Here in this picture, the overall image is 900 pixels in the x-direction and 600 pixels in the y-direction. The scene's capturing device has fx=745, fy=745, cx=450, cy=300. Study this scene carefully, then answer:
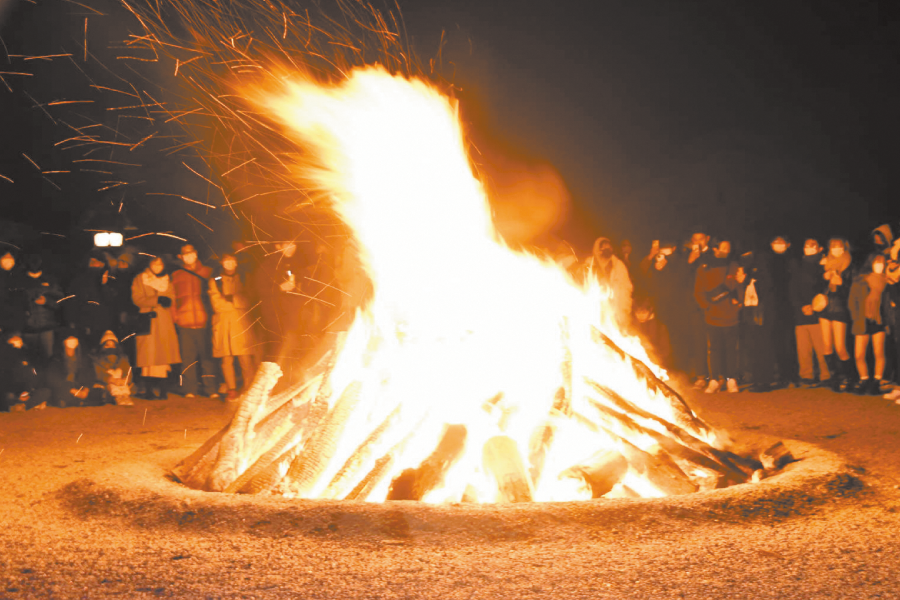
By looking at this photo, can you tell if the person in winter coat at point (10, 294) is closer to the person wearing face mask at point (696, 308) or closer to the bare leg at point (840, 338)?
the person wearing face mask at point (696, 308)

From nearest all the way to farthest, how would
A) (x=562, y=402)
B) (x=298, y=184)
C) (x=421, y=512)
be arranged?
1. (x=421, y=512)
2. (x=562, y=402)
3. (x=298, y=184)

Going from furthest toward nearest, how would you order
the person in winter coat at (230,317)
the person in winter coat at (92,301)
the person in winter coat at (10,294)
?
the person in winter coat at (230,317), the person in winter coat at (92,301), the person in winter coat at (10,294)

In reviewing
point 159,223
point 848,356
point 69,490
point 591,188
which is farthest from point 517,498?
point 159,223

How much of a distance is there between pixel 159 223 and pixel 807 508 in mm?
17326

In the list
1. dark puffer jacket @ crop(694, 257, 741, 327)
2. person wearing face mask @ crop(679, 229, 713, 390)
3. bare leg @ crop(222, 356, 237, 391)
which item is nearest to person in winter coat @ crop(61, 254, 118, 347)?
bare leg @ crop(222, 356, 237, 391)

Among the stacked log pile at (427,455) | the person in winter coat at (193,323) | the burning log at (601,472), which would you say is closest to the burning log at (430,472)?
the stacked log pile at (427,455)

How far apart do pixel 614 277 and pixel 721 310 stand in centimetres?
142

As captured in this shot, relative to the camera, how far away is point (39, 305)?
9.02 m

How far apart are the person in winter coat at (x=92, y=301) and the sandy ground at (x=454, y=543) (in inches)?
180

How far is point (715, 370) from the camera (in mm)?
9680

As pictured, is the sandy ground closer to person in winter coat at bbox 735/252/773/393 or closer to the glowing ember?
the glowing ember

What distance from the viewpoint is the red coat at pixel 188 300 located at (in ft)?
31.4

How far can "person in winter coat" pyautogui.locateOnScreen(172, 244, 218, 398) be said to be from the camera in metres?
9.57

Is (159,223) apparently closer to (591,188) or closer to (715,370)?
(591,188)
